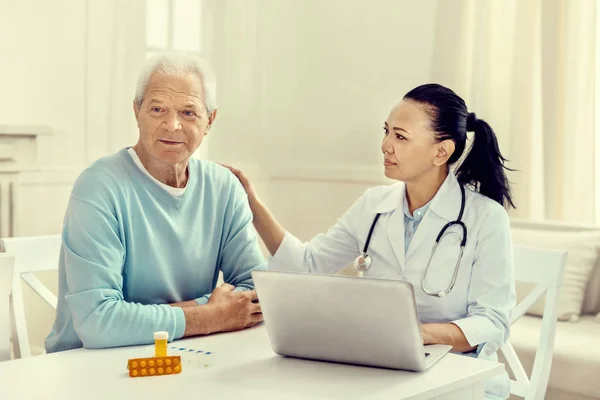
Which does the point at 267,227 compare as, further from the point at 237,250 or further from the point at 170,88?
the point at 170,88

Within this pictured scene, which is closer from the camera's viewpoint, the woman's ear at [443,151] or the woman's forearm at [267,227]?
the woman's ear at [443,151]

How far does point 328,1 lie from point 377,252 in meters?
2.81

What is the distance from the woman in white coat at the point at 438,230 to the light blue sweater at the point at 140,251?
0.75ft

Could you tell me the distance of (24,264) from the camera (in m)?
2.20

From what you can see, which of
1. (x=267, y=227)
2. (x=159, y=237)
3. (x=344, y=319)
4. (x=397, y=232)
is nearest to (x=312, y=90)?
(x=267, y=227)

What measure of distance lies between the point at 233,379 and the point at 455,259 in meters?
0.73

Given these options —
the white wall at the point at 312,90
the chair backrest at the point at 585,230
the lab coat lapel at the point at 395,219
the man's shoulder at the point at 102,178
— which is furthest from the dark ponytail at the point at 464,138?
the white wall at the point at 312,90

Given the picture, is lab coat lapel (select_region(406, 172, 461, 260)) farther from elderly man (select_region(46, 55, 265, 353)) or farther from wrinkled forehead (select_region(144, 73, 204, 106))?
wrinkled forehead (select_region(144, 73, 204, 106))

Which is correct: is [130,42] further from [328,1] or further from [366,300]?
[366,300]

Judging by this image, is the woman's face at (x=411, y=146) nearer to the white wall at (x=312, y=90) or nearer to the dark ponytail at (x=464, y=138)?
the dark ponytail at (x=464, y=138)

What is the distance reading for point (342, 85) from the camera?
15.2 ft

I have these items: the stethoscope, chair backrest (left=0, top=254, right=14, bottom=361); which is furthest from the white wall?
chair backrest (left=0, top=254, right=14, bottom=361)

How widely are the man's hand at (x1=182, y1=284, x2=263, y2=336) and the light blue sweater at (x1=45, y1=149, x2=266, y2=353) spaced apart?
34mm

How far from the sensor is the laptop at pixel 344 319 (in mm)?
1479
